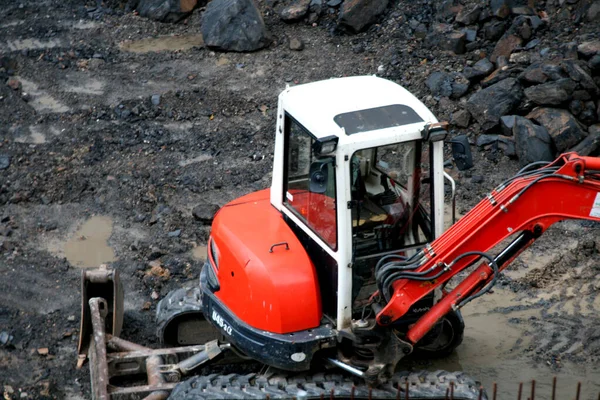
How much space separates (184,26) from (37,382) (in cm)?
843

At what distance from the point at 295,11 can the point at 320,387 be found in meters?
8.96

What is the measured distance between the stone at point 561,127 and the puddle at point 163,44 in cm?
595

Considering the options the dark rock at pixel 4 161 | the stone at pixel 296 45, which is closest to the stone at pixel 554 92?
the stone at pixel 296 45

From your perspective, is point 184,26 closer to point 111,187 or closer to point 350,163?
point 111,187

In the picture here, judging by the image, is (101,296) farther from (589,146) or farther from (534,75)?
(534,75)

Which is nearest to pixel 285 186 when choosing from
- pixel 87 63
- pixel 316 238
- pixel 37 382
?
pixel 316 238

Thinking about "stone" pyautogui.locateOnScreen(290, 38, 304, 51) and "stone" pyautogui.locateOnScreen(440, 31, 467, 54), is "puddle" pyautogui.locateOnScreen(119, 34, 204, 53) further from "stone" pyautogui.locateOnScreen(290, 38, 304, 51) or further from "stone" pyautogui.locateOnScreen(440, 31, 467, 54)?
"stone" pyautogui.locateOnScreen(440, 31, 467, 54)

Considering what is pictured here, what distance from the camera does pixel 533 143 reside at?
10164mm

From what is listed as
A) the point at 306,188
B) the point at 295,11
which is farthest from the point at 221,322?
the point at 295,11

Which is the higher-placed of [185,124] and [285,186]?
[285,186]

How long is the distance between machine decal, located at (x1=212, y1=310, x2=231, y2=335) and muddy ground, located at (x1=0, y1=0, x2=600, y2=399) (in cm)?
157

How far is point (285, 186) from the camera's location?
6359mm

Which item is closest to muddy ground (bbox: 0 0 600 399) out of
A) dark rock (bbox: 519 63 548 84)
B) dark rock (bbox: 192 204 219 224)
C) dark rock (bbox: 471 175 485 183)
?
dark rock (bbox: 471 175 485 183)

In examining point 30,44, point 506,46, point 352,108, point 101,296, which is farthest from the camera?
point 30,44
